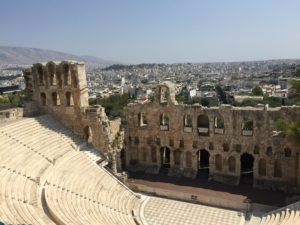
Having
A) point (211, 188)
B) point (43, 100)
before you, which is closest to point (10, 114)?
point (43, 100)

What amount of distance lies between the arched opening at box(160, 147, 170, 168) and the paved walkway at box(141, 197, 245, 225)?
6974 mm

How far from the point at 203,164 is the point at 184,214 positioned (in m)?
10.1

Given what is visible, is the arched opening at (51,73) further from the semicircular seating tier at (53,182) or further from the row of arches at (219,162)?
the row of arches at (219,162)

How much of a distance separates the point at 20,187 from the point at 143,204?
34.9ft

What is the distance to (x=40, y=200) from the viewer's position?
70.0ft

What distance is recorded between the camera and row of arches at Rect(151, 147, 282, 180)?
30.9 meters

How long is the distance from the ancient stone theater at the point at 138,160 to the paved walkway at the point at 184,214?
0.26ft

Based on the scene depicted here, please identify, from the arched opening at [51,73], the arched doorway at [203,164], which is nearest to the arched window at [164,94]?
the arched doorway at [203,164]

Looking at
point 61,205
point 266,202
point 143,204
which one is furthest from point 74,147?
point 266,202

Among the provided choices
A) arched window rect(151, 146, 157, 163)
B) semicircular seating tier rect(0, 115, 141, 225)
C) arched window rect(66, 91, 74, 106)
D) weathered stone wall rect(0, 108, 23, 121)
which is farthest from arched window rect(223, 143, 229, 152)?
weathered stone wall rect(0, 108, 23, 121)

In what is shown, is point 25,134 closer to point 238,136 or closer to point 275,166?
point 238,136

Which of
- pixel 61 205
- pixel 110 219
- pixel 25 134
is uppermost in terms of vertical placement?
pixel 25 134

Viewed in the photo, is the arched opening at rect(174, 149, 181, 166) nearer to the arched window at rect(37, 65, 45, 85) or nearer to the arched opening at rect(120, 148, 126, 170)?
the arched opening at rect(120, 148, 126, 170)

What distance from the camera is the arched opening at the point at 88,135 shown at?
3353 cm
